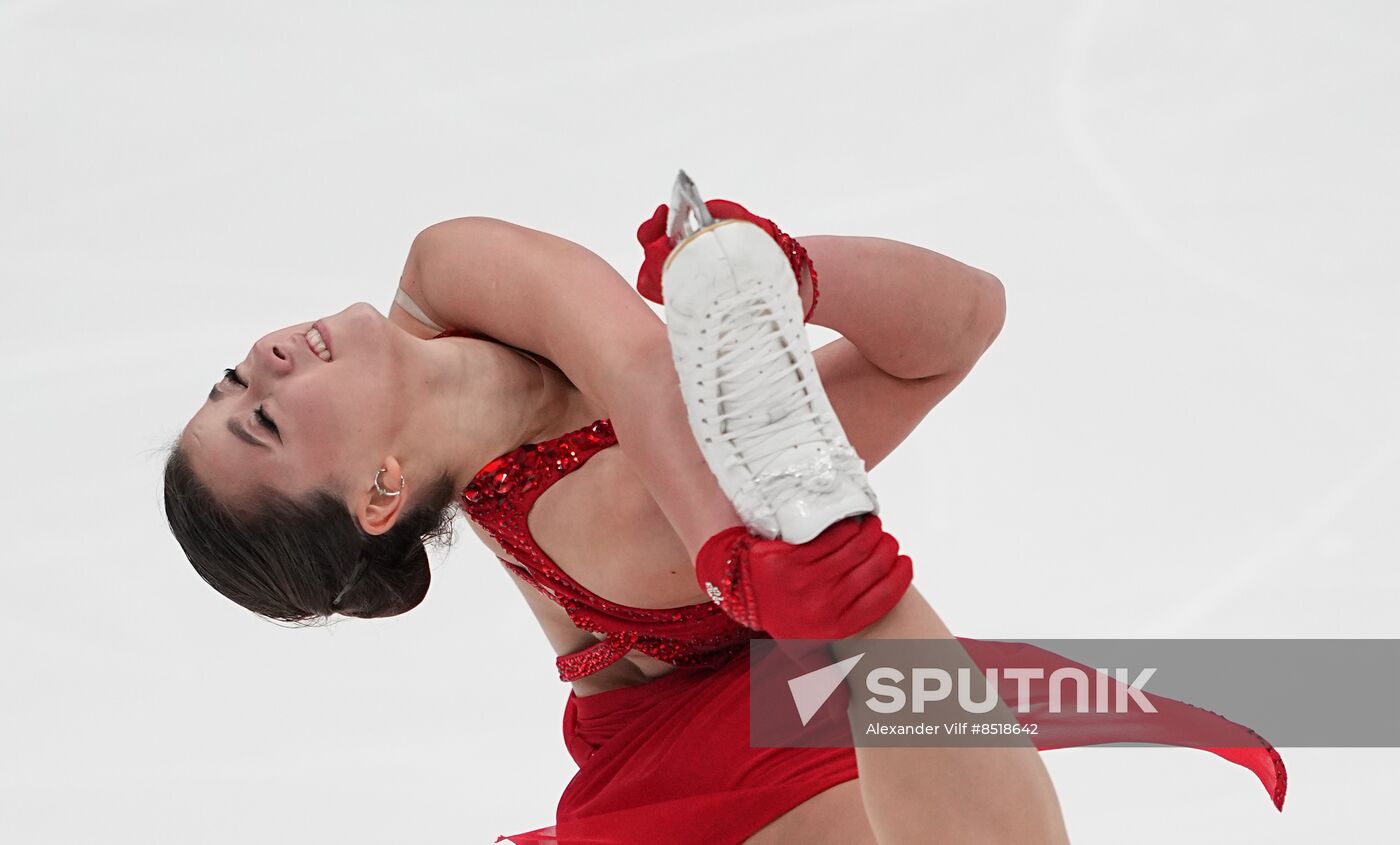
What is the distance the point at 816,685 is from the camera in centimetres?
241

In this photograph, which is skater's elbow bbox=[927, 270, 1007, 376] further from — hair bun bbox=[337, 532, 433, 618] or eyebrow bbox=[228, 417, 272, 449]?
eyebrow bbox=[228, 417, 272, 449]

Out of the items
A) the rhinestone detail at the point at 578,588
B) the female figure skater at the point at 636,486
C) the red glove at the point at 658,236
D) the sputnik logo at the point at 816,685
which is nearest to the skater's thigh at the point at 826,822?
the female figure skater at the point at 636,486

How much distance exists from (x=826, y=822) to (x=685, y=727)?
0.32 meters

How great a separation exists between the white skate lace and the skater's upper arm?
0.26 meters

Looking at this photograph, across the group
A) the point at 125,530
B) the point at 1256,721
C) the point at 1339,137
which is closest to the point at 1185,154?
the point at 1339,137

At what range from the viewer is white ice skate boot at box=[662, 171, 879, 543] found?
6.75 feet

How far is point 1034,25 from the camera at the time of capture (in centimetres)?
496

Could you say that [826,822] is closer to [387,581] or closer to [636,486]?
[636,486]

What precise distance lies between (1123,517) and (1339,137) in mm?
1450

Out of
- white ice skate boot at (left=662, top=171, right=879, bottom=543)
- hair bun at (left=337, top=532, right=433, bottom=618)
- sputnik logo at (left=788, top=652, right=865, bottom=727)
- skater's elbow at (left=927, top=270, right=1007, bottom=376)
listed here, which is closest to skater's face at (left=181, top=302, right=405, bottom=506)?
hair bun at (left=337, top=532, right=433, bottom=618)

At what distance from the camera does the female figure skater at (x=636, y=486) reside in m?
2.11

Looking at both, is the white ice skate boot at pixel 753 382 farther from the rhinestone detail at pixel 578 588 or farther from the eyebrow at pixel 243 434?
the eyebrow at pixel 243 434

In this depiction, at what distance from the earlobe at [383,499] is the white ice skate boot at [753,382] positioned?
588mm

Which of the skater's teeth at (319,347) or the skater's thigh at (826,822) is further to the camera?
the skater's thigh at (826,822)
